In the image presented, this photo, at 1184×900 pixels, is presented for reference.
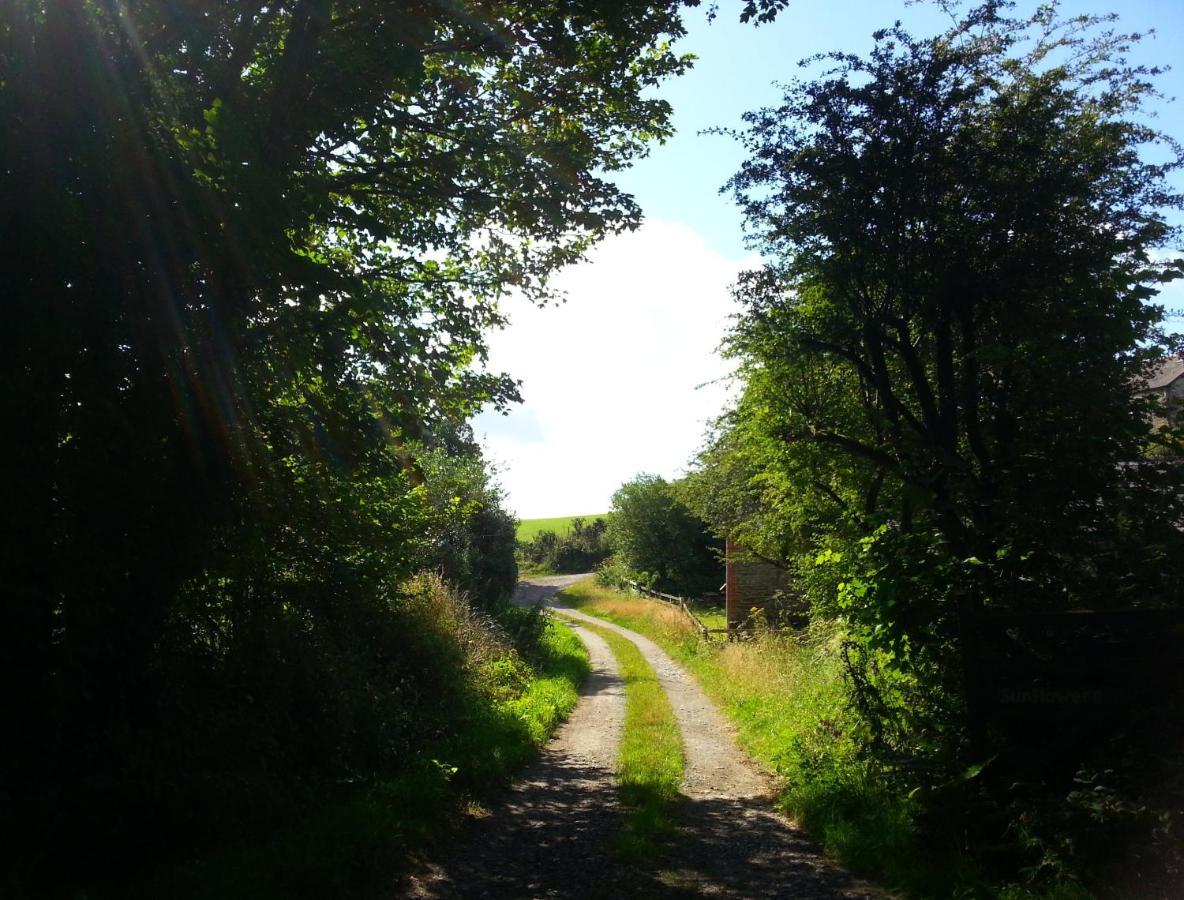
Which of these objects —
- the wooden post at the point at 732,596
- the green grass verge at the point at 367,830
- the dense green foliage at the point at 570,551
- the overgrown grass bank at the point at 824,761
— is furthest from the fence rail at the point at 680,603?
the dense green foliage at the point at 570,551

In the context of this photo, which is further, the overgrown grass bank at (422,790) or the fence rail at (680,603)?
the fence rail at (680,603)

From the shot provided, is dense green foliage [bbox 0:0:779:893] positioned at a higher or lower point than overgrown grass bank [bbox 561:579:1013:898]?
higher

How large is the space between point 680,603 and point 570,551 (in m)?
45.8

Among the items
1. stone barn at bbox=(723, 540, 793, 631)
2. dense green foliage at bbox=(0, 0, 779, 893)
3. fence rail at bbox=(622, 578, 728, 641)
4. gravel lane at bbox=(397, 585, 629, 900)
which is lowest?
fence rail at bbox=(622, 578, 728, 641)

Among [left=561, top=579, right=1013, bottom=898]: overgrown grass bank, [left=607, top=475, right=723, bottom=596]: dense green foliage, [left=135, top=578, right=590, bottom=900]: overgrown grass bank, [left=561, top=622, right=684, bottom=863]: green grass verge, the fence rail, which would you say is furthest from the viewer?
[left=607, top=475, right=723, bottom=596]: dense green foliage

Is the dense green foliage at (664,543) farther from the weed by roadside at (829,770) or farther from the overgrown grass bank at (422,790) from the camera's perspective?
the overgrown grass bank at (422,790)

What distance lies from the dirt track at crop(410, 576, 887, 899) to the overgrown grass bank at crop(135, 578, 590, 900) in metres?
0.43

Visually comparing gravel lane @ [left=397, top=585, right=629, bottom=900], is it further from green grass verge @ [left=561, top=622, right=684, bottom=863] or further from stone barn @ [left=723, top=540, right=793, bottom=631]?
stone barn @ [left=723, top=540, right=793, bottom=631]

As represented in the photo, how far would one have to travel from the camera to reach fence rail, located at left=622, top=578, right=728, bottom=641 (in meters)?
26.9

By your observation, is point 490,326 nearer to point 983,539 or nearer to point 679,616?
point 983,539

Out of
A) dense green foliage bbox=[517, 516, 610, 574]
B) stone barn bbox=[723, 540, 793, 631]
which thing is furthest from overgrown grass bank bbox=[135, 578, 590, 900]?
dense green foliage bbox=[517, 516, 610, 574]

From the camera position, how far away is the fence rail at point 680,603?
26.9 metres

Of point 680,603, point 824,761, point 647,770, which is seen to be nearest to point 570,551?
point 680,603

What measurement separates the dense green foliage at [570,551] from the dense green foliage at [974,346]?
68232 mm
